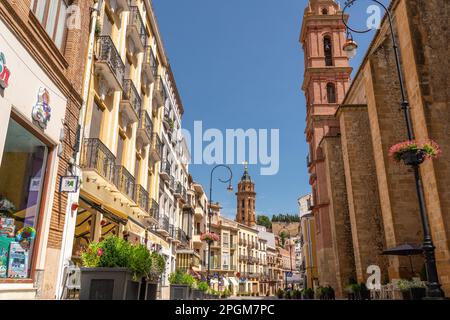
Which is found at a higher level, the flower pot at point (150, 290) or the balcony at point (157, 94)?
Answer: the balcony at point (157, 94)

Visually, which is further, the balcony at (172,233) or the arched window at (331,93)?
the arched window at (331,93)

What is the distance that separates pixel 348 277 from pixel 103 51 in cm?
1642

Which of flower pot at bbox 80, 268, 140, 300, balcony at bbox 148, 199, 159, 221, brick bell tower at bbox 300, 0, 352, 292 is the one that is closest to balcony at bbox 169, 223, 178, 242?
balcony at bbox 148, 199, 159, 221

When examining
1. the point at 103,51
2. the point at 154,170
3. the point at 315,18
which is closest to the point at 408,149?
the point at 103,51

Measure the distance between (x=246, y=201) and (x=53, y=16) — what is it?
88.7 metres

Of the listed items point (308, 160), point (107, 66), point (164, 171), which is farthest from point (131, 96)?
→ point (308, 160)

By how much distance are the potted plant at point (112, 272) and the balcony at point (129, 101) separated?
8.93 metres

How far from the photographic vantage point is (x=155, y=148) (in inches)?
794

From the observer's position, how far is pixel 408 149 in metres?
8.53

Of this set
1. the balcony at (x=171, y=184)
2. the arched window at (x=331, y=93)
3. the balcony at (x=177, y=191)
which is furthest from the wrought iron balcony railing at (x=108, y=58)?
the arched window at (x=331, y=93)

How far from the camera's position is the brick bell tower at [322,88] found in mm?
24984

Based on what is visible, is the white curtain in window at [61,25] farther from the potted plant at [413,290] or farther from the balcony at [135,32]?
the potted plant at [413,290]

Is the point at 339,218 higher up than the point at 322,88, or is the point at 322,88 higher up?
the point at 322,88

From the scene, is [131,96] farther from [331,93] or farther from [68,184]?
[331,93]
